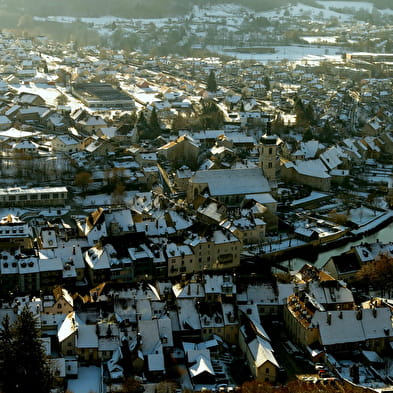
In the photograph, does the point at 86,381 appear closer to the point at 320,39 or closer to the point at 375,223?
the point at 375,223

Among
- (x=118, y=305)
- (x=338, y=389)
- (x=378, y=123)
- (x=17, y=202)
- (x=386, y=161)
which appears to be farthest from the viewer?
(x=378, y=123)

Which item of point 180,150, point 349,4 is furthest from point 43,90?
point 349,4

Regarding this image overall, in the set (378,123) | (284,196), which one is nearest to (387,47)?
(378,123)

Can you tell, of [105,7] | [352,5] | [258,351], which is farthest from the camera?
[352,5]

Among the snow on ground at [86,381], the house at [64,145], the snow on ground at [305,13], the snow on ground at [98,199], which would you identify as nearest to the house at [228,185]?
the snow on ground at [98,199]

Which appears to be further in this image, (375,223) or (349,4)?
(349,4)

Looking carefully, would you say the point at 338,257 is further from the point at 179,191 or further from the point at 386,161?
the point at 386,161
